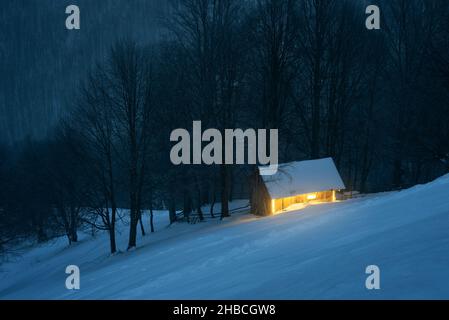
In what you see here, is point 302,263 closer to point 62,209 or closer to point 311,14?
point 311,14

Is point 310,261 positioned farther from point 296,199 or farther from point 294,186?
point 296,199

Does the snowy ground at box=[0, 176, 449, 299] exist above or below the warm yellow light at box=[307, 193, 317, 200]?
above

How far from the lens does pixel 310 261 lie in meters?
6.81

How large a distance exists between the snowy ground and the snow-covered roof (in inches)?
206

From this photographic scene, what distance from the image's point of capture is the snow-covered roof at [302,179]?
18.8 meters

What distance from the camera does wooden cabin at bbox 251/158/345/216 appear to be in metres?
18.7

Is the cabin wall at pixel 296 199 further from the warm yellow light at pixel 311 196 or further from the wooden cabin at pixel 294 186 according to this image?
the warm yellow light at pixel 311 196

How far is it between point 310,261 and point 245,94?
21593mm

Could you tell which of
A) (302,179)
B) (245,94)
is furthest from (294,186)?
(245,94)

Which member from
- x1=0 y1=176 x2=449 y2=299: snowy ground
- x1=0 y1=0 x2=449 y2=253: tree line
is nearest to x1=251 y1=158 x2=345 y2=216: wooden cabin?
x1=0 y1=0 x2=449 y2=253: tree line

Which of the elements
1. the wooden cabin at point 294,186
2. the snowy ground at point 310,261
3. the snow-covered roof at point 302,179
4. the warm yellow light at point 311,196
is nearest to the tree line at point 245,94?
the wooden cabin at point 294,186

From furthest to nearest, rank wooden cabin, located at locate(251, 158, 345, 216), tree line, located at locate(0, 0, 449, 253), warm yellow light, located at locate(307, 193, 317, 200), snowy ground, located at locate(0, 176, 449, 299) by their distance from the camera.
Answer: warm yellow light, located at locate(307, 193, 317, 200), wooden cabin, located at locate(251, 158, 345, 216), tree line, located at locate(0, 0, 449, 253), snowy ground, located at locate(0, 176, 449, 299)

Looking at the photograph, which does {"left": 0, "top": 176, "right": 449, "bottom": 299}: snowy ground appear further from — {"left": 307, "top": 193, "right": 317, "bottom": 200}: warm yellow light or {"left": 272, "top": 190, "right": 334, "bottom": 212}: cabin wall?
{"left": 307, "top": 193, "right": 317, "bottom": 200}: warm yellow light

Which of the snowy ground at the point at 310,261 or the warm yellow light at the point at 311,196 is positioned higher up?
the snowy ground at the point at 310,261
